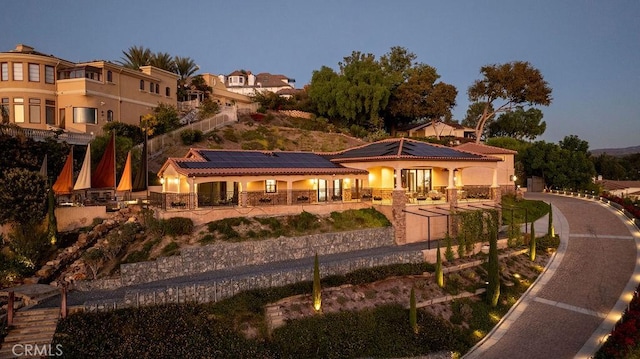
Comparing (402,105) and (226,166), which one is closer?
(226,166)

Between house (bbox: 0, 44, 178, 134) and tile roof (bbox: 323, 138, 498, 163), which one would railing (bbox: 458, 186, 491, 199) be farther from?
house (bbox: 0, 44, 178, 134)

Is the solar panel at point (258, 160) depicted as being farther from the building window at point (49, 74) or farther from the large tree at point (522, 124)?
the large tree at point (522, 124)

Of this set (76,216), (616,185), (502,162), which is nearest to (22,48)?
(76,216)

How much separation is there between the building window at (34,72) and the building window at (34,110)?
1950mm

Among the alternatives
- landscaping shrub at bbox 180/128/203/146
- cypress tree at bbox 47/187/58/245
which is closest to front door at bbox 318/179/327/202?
cypress tree at bbox 47/187/58/245

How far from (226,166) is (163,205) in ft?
15.8

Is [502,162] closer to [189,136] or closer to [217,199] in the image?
[217,199]

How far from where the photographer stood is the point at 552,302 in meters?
24.7

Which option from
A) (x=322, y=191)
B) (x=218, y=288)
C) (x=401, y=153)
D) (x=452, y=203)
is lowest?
(x=218, y=288)

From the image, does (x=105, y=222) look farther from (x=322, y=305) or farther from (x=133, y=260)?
(x=322, y=305)

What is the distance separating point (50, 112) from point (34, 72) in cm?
388

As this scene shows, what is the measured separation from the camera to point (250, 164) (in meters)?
30.8

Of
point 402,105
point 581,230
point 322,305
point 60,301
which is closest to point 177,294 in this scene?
point 60,301

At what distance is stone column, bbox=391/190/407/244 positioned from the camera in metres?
30.9
